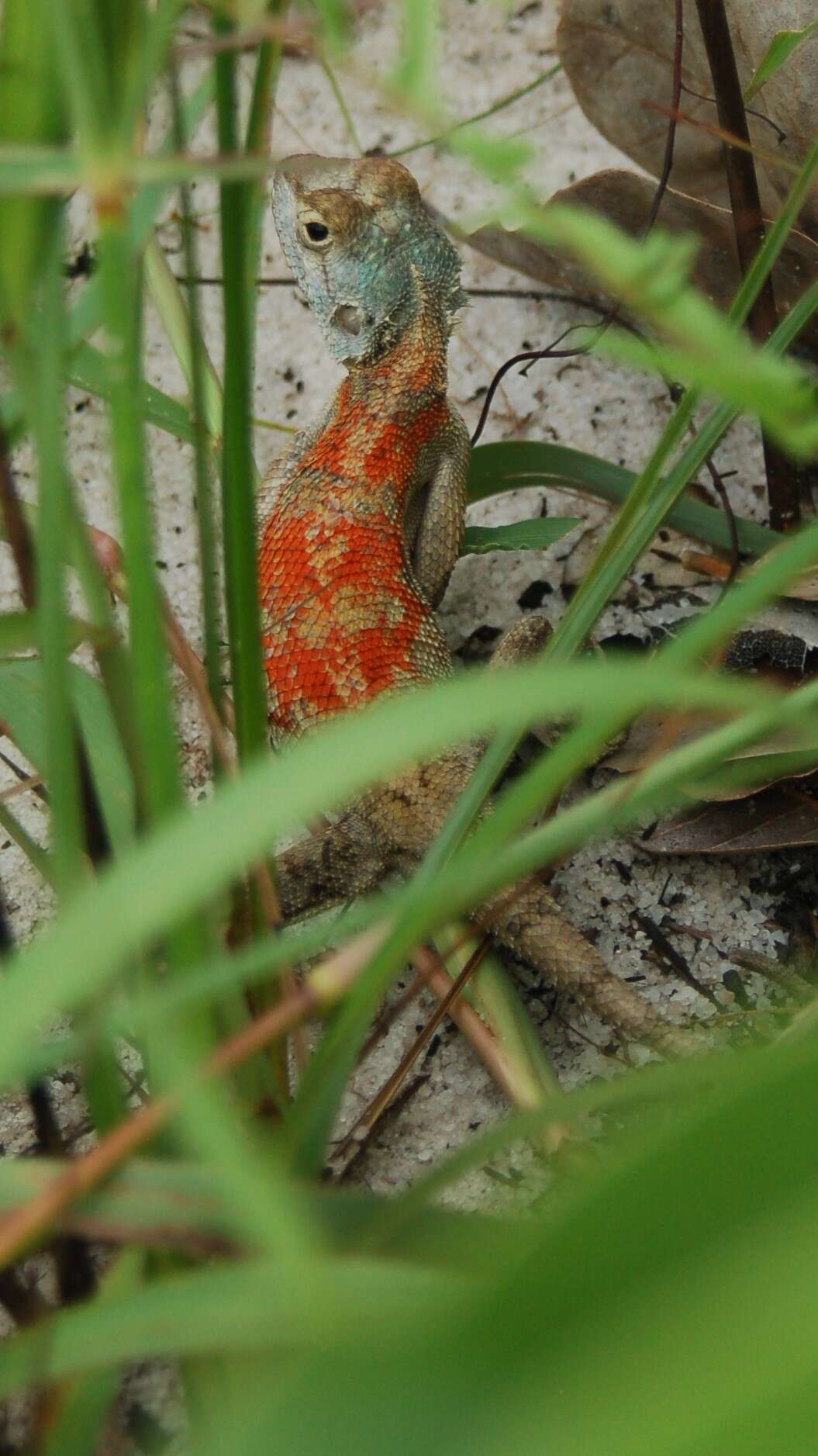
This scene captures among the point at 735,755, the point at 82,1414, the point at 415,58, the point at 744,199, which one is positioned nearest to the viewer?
the point at 415,58

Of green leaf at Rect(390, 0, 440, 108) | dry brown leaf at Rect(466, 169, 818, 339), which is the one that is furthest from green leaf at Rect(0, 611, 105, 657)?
dry brown leaf at Rect(466, 169, 818, 339)

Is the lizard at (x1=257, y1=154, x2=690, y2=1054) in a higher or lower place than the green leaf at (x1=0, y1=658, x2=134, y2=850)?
higher

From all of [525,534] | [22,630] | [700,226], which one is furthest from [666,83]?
[22,630]

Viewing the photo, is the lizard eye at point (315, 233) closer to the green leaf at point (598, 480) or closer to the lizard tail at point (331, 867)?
the green leaf at point (598, 480)

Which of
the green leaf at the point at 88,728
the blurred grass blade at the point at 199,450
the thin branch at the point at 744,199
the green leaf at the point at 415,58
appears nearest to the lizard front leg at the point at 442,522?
the thin branch at the point at 744,199

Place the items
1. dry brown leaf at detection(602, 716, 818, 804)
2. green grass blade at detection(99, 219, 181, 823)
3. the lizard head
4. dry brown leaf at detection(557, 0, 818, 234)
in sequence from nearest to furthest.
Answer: green grass blade at detection(99, 219, 181, 823) < dry brown leaf at detection(602, 716, 818, 804) < dry brown leaf at detection(557, 0, 818, 234) < the lizard head

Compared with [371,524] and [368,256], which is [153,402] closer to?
[371,524]

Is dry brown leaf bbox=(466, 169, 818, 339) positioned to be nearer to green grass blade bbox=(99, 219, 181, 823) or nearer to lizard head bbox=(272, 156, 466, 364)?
lizard head bbox=(272, 156, 466, 364)
